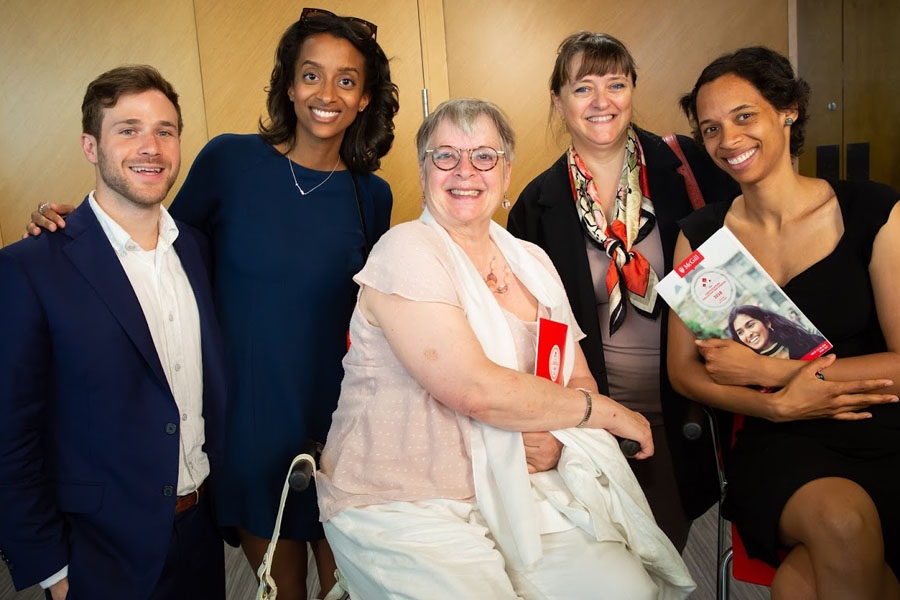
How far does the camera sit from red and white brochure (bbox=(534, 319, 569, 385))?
1.90 meters

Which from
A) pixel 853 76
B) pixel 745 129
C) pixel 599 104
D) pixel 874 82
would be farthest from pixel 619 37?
pixel 745 129

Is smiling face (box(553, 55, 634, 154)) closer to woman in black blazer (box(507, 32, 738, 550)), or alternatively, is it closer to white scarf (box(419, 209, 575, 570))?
woman in black blazer (box(507, 32, 738, 550))

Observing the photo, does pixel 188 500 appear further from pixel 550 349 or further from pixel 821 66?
pixel 821 66

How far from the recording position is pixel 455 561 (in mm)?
1624

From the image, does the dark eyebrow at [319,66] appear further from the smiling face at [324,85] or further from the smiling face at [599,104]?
the smiling face at [599,104]

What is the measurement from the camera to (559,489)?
181 cm

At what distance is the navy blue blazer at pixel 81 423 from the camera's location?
1.66 meters

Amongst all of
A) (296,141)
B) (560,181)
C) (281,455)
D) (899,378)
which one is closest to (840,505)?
(899,378)

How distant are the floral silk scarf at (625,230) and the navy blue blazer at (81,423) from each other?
137 cm

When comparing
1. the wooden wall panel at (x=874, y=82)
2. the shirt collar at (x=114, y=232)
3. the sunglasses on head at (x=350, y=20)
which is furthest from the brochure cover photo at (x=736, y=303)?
the wooden wall panel at (x=874, y=82)

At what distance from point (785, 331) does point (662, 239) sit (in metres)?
0.57

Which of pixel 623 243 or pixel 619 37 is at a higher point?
pixel 619 37

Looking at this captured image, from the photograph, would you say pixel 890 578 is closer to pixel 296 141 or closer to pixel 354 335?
pixel 354 335

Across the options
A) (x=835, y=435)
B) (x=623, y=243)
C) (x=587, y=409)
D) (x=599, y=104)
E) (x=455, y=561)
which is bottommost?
(x=455, y=561)
